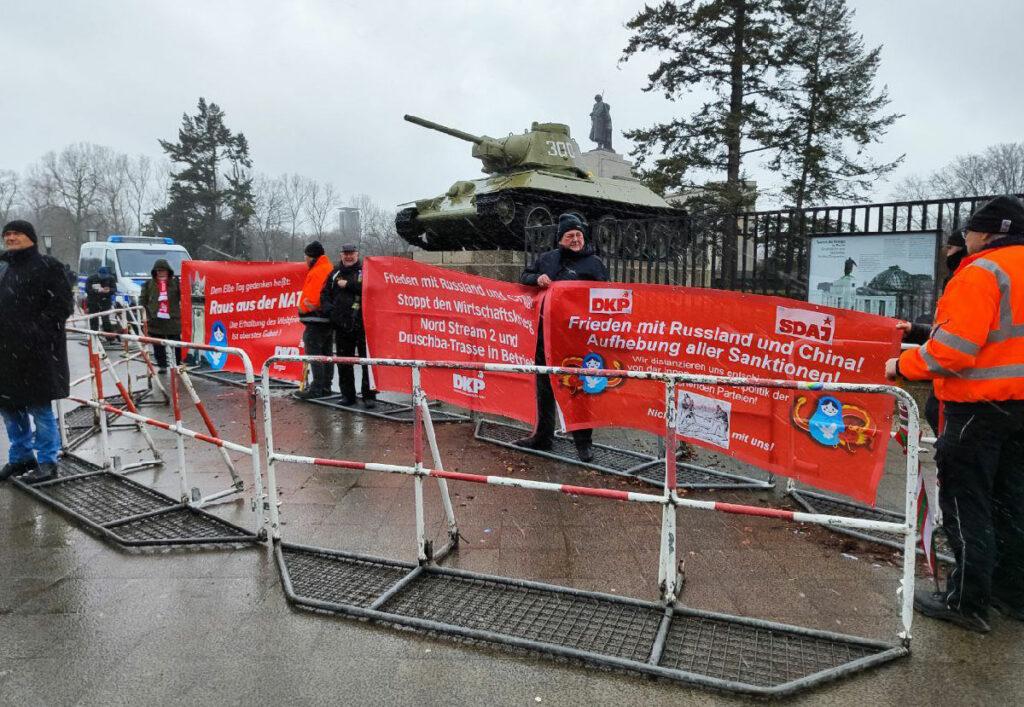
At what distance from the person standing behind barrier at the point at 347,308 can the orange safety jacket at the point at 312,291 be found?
0.37 ft

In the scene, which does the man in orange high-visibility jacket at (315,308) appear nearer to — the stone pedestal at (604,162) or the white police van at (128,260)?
the white police van at (128,260)

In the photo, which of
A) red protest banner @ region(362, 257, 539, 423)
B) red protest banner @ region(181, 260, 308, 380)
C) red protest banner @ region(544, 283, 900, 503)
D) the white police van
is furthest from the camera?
the white police van

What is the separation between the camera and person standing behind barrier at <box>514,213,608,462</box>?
6.00 metres

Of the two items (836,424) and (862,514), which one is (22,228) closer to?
(836,424)

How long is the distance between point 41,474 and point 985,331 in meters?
6.19

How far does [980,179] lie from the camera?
156 feet

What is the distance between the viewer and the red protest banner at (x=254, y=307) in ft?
29.1

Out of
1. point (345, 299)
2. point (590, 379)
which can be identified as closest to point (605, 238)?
point (345, 299)

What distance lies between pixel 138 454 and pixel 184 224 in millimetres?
45677

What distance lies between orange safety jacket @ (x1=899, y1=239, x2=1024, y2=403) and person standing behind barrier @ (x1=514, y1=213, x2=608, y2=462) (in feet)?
10.3

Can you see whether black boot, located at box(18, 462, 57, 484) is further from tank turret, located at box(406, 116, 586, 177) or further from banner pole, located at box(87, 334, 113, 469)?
tank turret, located at box(406, 116, 586, 177)

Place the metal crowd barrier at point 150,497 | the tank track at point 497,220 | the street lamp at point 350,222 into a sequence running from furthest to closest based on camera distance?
the street lamp at point 350,222, the tank track at point 497,220, the metal crowd barrier at point 150,497

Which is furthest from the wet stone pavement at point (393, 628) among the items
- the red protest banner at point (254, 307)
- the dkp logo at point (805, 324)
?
the red protest banner at point (254, 307)

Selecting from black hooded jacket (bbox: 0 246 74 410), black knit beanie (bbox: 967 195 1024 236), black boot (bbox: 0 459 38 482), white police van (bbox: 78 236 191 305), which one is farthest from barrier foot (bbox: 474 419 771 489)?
white police van (bbox: 78 236 191 305)
